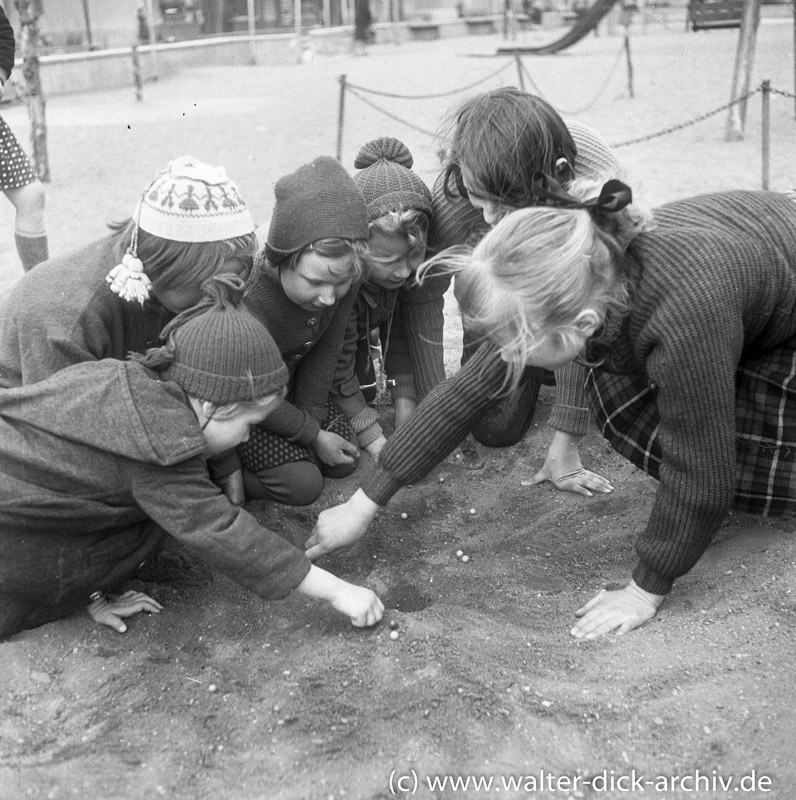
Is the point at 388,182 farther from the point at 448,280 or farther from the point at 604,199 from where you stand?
the point at 604,199

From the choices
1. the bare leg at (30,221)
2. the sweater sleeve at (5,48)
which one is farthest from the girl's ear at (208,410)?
the sweater sleeve at (5,48)

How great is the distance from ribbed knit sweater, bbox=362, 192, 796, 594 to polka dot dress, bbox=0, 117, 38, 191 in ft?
9.05

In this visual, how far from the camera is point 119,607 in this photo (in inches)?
88.4

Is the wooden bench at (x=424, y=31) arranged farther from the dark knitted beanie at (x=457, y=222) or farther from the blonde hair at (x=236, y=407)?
the blonde hair at (x=236, y=407)

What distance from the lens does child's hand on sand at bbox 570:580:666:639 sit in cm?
213

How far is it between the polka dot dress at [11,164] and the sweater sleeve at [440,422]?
2600 mm

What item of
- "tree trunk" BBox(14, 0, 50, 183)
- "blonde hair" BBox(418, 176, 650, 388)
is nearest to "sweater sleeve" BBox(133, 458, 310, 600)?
"blonde hair" BBox(418, 176, 650, 388)

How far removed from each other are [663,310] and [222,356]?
0.88m

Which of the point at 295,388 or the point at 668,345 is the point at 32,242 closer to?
the point at 295,388

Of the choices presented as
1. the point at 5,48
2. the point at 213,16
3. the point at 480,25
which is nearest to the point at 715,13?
the point at 5,48

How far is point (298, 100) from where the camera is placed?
13.1 m

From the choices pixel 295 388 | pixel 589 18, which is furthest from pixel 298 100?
pixel 295 388

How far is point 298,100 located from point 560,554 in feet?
37.9

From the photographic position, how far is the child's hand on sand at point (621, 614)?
6.99 ft
